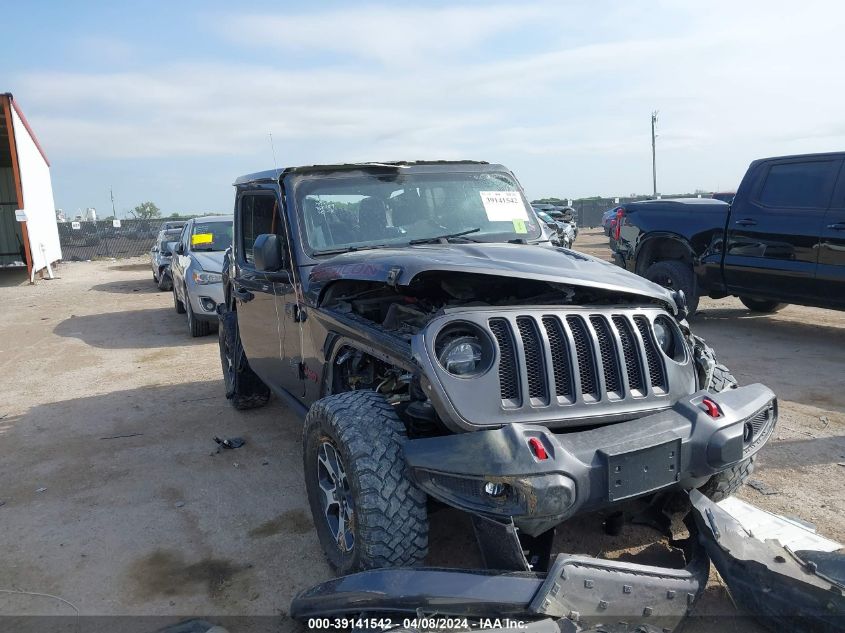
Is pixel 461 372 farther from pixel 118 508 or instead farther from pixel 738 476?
pixel 118 508

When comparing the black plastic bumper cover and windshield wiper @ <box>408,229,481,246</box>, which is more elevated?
windshield wiper @ <box>408,229,481,246</box>

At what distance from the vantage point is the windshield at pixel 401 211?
4.20m

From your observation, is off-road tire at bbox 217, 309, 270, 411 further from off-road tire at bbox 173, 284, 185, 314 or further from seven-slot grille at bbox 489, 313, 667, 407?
off-road tire at bbox 173, 284, 185, 314

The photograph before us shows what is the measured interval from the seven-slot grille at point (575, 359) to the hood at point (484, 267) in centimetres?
20

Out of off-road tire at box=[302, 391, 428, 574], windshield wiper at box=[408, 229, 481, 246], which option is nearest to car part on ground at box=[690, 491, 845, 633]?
off-road tire at box=[302, 391, 428, 574]

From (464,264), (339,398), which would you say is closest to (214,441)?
(339,398)

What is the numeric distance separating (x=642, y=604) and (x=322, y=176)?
297 centimetres

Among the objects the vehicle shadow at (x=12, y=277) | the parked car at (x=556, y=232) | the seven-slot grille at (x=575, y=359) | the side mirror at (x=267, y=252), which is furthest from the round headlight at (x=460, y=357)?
the vehicle shadow at (x=12, y=277)

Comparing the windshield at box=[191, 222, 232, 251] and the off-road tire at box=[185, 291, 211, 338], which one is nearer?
the off-road tire at box=[185, 291, 211, 338]

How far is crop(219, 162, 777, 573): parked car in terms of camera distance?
8.27 feet

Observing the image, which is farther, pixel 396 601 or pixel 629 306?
pixel 629 306

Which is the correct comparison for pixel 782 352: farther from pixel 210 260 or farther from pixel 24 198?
pixel 24 198

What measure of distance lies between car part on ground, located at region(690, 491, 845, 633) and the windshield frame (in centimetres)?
208

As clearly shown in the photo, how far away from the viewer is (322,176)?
14.1 ft
